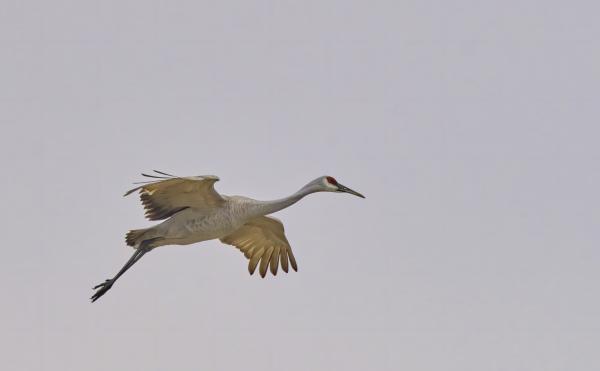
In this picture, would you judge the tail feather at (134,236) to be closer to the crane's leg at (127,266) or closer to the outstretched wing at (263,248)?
the crane's leg at (127,266)

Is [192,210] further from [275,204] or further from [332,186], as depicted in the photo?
[332,186]

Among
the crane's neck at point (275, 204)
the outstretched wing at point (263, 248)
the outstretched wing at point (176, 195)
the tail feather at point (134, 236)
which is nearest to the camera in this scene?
the outstretched wing at point (176, 195)

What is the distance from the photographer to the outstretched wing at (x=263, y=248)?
66.0ft

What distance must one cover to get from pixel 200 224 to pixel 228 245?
2608 millimetres

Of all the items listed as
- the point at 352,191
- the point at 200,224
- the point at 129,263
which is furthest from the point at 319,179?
the point at 129,263

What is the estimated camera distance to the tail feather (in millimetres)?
18469

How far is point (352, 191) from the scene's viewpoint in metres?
18.4

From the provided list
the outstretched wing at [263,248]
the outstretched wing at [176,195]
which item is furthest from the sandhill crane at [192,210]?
the outstretched wing at [263,248]

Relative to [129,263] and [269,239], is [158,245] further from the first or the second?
[269,239]

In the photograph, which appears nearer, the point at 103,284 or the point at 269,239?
the point at 103,284

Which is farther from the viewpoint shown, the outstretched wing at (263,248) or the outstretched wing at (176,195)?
the outstretched wing at (263,248)

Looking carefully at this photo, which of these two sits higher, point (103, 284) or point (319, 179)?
point (319, 179)

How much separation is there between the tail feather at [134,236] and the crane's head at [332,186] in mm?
3068

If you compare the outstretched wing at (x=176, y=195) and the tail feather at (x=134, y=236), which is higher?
the outstretched wing at (x=176, y=195)
